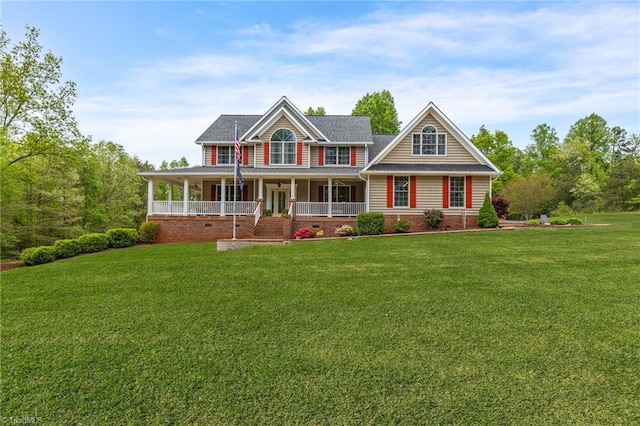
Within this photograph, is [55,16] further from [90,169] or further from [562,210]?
[562,210]

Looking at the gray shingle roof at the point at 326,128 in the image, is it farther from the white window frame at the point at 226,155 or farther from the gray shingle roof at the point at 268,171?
the gray shingle roof at the point at 268,171

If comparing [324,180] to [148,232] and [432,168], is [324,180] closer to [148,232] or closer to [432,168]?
[432,168]

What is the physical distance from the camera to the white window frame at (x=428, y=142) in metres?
17.9

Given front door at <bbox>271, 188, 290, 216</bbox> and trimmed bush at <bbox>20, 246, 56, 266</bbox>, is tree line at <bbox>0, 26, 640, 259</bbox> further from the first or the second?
front door at <bbox>271, 188, 290, 216</bbox>

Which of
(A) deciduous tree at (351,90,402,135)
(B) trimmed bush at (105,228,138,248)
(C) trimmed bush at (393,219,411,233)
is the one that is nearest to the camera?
(B) trimmed bush at (105,228,138,248)

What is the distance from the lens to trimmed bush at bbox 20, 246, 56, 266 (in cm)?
1158

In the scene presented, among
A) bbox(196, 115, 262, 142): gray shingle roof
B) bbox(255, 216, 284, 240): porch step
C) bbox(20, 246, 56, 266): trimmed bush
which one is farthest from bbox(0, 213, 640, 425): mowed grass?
bbox(196, 115, 262, 142): gray shingle roof

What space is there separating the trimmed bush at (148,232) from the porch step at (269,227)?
4.86 metres

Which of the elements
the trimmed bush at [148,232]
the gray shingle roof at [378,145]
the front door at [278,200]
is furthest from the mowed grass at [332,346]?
the gray shingle roof at [378,145]

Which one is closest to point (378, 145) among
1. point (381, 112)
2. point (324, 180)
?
point (324, 180)

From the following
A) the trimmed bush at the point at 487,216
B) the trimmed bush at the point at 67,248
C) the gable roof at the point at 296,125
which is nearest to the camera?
the trimmed bush at the point at 67,248

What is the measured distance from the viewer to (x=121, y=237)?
1516 centimetres

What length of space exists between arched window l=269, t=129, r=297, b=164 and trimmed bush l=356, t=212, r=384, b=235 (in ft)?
20.3

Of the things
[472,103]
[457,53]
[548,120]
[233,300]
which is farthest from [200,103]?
[548,120]
